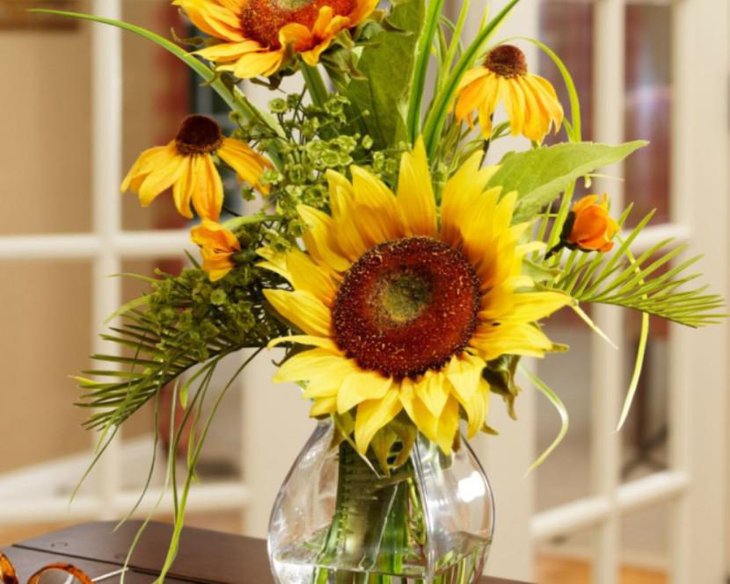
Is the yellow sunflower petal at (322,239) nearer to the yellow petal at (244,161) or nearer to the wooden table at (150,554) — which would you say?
the yellow petal at (244,161)

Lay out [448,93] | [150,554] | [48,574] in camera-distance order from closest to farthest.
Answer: [448,93] → [48,574] → [150,554]

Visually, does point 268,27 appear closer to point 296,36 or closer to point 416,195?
point 296,36

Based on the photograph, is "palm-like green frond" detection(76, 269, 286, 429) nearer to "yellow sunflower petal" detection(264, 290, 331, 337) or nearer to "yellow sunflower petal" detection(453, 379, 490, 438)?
"yellow sunflower petal" detection(264, 290, 331, 337)

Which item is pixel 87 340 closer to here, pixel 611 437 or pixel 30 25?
pixel 30 25

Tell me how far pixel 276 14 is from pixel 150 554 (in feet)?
1.91

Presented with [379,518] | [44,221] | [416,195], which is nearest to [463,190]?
[416,195]

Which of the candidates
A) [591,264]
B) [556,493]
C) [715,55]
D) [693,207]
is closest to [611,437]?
[693,207]

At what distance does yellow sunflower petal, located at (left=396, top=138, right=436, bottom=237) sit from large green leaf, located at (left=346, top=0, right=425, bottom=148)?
2.3 inches

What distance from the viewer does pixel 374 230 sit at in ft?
2.65

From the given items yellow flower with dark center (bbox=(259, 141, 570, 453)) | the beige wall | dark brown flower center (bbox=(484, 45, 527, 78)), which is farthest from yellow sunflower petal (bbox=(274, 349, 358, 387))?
the beige wall

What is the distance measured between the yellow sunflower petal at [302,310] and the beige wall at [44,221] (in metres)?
3.38

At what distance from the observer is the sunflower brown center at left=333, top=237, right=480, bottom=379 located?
77cm

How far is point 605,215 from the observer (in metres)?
0.82

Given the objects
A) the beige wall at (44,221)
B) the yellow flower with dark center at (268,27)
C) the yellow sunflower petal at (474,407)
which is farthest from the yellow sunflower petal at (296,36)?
the beige wall at (44,221)
